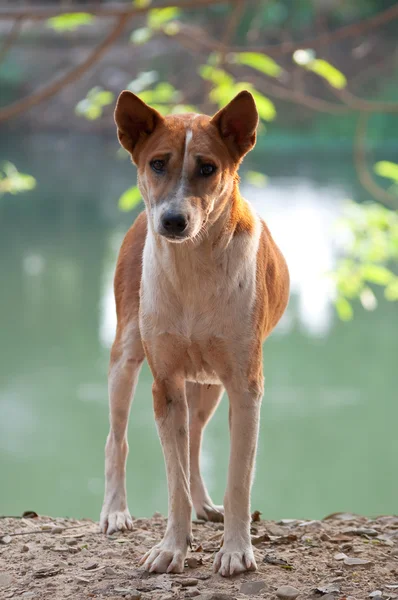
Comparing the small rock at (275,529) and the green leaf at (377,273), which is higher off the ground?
the green leaf at (377,273)

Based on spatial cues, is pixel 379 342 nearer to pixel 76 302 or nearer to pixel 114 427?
pixel 76 302

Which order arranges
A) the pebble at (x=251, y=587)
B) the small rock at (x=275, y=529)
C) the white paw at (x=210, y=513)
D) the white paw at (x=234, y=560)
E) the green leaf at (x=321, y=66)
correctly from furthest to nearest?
the green leaf at (x=321, y=66), the white paw at (x=210, y=513), the small rock at (x=275, y=529), the white paw at (x=234, y=560), the pebble at (x=251, y=587)

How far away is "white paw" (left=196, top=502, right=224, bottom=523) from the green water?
2545 millimetres

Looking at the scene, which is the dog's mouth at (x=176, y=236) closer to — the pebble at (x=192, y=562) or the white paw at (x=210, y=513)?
the pebble at (x=192, y=562)

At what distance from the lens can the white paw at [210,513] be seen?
3443 millimetres

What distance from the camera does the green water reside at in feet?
28.2

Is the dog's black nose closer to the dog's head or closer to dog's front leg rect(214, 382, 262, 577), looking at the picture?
the dog's head

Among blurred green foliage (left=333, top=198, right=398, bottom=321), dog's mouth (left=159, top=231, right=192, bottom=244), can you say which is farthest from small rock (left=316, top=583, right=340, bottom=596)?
blurred green foliage (left=333, top=198, right=398, bottom=321)

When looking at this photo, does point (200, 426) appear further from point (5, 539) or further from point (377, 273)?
point (377, 273)

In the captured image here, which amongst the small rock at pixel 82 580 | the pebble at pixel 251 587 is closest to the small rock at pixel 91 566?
the small rock at pixel 82 580

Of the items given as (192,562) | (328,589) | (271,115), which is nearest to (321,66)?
(271,115)

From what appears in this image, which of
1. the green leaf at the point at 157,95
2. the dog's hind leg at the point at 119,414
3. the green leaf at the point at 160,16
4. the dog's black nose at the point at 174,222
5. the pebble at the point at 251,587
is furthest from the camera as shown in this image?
the green leaf at the point at 157,95

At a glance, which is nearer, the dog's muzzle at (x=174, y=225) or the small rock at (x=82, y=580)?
the dog's muzzle at (x=174, y=225)

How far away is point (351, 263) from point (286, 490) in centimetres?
376
